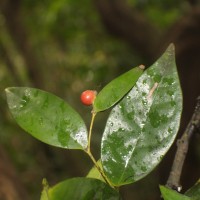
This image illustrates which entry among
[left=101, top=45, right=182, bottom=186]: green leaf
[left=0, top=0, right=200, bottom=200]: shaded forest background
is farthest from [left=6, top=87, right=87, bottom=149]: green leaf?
[left=0, top=0, right=200, bottom=200]: shaded forest background

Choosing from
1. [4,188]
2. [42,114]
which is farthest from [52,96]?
[4,188]

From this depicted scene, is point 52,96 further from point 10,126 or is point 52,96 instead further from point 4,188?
point 10,126

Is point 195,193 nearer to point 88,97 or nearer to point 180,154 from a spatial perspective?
point 180,154

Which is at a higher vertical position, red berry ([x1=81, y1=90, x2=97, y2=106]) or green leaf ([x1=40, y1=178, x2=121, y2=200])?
red berry ([x1=81, y1=90, x2=97, y2=106])

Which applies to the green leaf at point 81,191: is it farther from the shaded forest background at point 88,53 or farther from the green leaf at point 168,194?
the shaded forest background at point 88,53

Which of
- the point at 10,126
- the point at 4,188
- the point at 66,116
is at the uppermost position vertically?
the point at 66,116

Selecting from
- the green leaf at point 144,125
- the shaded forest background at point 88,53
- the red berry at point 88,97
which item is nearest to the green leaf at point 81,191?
the green leaf at point 144,125

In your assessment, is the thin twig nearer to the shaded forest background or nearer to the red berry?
the red berry
